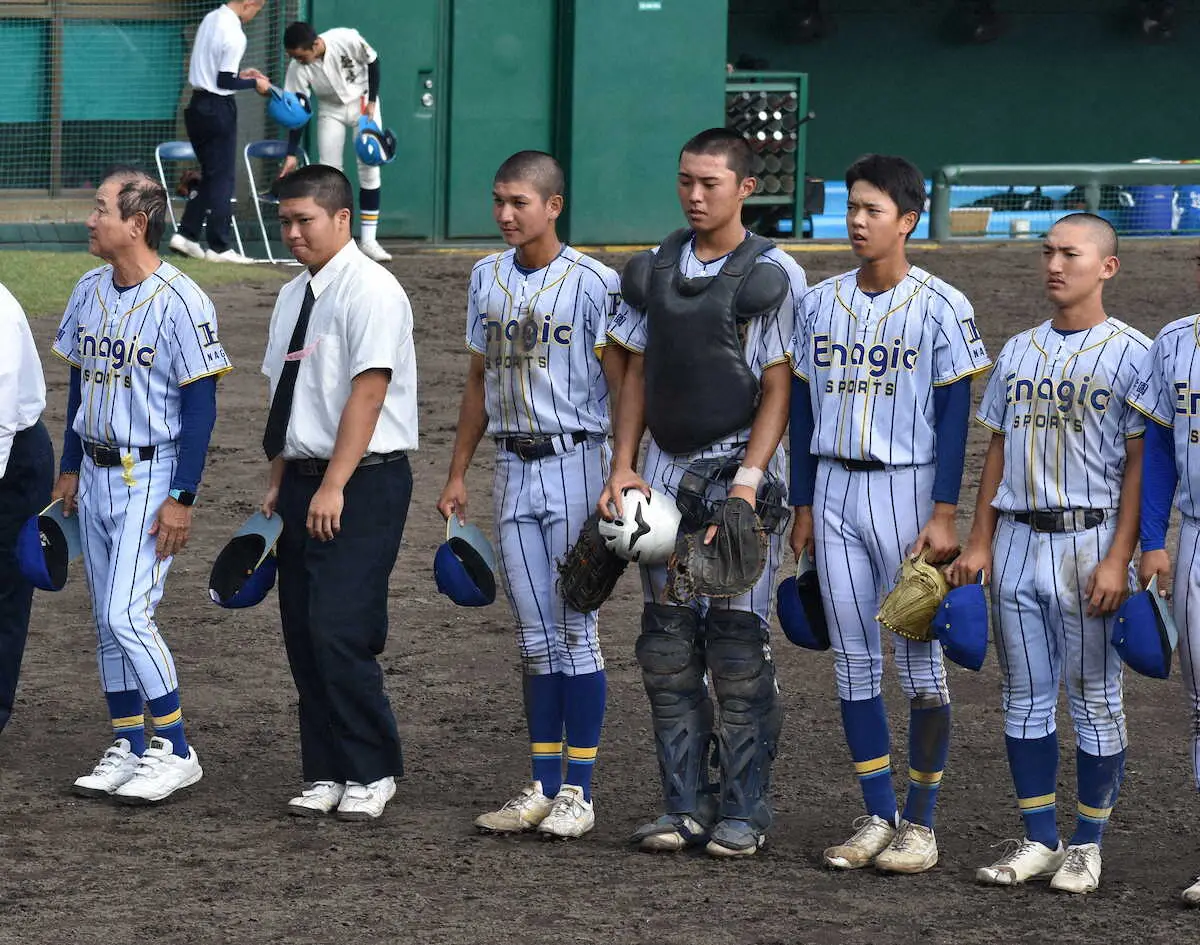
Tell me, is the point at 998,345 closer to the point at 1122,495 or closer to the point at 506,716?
the point at 506,716

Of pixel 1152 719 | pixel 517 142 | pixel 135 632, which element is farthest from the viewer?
pixel 517 142

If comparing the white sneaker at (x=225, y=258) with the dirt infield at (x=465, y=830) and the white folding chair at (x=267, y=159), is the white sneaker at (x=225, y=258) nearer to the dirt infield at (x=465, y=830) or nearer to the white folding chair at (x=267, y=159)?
the white folding chair at (x=267, y=159)

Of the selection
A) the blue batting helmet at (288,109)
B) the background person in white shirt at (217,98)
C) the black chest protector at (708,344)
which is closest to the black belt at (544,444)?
the black chest protector at (708,344)

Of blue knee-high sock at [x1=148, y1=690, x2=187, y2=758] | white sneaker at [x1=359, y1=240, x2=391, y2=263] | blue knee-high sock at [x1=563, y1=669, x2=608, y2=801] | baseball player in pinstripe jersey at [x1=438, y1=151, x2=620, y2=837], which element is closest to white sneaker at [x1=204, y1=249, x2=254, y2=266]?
white sneaker at [x1=359, y1=240, x2=391, y2=263]

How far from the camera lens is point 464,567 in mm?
5594

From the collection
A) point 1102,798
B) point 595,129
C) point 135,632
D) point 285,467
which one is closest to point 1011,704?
point 1102,798

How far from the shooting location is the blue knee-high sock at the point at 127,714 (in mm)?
5855

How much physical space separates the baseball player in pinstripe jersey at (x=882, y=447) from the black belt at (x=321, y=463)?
1.22 metres

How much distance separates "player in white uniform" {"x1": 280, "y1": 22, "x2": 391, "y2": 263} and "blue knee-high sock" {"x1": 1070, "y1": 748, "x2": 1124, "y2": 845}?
10.9 meters

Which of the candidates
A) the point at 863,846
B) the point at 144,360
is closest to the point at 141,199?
the point at 144,360

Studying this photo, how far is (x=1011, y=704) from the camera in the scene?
5.03m

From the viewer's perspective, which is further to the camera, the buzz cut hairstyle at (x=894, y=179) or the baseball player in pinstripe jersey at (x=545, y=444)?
the baseball player in pinstripe jersey at (x=545, y=444)

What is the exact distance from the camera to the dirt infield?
4699 mm

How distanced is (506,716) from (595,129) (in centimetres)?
1079
